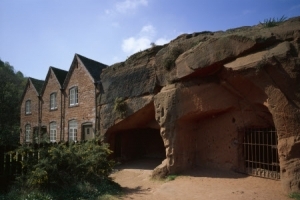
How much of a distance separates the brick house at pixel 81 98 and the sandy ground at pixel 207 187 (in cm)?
767

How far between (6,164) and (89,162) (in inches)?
102

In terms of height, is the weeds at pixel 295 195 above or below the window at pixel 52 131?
below

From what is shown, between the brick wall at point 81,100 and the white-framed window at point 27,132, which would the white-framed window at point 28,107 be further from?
the brick wall at point 81,100

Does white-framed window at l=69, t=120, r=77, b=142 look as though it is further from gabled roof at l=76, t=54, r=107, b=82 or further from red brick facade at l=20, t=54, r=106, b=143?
gabled roof at l=76, t=54, r=107, b=82

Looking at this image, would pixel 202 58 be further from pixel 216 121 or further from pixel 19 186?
pixel 19 186

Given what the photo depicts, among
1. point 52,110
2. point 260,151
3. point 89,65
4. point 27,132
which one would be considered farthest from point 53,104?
point 260,151

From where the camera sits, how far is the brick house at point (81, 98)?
1627 cm

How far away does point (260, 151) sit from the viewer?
332 inches

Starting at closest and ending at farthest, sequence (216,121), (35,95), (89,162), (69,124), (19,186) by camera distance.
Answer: (19,186)
(89,162)
(216,121)
(69,124)
(35,95)

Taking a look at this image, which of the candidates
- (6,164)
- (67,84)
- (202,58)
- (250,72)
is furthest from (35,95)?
(250,72)

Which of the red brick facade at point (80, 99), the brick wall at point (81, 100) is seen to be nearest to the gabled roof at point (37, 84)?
the red brick facade at point (80, 99)

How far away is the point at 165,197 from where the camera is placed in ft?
23.4

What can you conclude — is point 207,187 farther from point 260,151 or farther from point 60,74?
point 60,74

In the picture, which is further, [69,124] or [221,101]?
[69,124]
